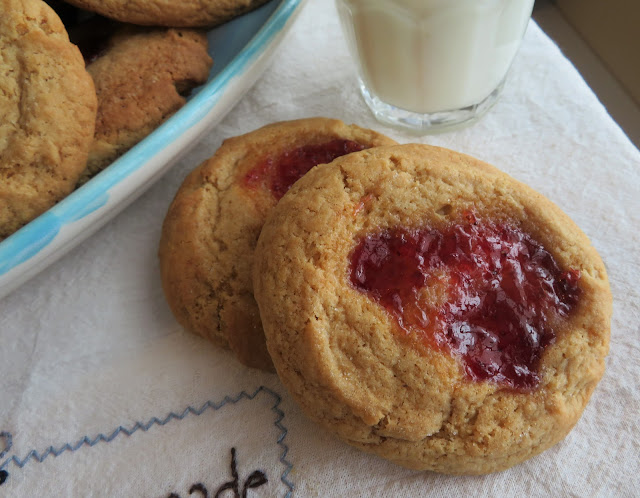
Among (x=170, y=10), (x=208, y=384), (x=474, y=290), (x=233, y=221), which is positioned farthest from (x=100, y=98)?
(x=474, y=290)

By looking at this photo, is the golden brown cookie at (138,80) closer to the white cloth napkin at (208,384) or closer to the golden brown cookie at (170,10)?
the golden brown cookie at (170,10)

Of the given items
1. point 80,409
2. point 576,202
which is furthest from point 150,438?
point 576,202

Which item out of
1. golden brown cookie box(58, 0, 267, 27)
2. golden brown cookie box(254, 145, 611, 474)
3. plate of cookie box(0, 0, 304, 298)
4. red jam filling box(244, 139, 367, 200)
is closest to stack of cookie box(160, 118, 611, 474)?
golden brown cookie box(254, 145, 611, 474)

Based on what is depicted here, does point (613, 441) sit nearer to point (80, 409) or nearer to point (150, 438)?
point (150, 438)

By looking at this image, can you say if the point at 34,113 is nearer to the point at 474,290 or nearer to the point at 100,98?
the point at 100,98

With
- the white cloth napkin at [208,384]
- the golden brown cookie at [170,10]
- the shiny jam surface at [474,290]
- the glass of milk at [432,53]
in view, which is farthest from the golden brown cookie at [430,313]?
the golden brown cookie at [170,10]
